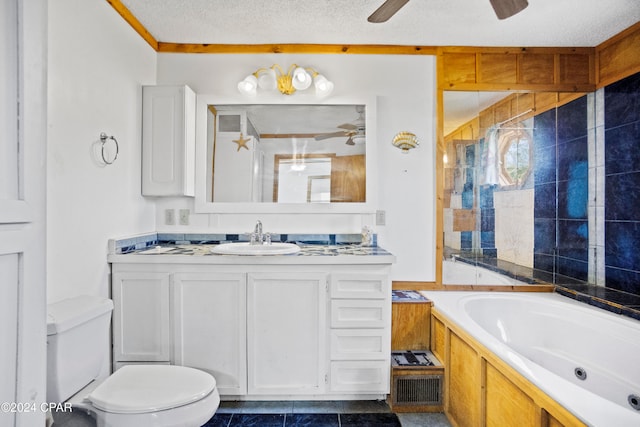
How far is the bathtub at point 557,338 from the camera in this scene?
147 cm

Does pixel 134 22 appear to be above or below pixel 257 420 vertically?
above

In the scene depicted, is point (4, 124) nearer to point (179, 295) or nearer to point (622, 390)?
Answer: point (179, 295)

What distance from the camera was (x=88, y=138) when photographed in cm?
172

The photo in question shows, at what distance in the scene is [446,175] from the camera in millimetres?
2453

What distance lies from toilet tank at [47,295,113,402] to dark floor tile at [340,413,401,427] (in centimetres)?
128

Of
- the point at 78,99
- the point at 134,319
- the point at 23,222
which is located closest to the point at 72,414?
the point at 134,319

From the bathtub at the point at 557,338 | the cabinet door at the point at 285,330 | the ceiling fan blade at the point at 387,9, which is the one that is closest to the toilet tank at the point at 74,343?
the cabinet door at the point at 285,330

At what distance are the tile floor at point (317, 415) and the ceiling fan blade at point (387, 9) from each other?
216cm

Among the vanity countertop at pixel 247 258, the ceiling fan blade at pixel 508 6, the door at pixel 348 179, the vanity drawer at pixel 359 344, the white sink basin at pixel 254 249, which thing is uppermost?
the ceiling fan blade at pixel 508 6

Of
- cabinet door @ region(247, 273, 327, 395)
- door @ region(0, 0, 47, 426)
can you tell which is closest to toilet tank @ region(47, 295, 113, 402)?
door @ region(0, 0, 47, 426)

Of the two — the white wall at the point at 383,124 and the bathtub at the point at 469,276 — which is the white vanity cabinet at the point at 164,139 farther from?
the bathtub at the point at 469,276

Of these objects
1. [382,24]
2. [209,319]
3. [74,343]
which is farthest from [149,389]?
[382,24]

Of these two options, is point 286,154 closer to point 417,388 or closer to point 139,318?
point 139,318

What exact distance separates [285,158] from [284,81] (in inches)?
21.0
